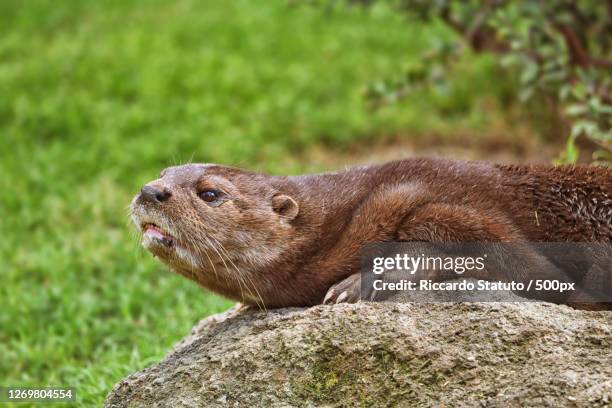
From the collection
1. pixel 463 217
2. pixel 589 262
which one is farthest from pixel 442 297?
pixel 589 262

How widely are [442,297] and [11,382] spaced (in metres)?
3.35

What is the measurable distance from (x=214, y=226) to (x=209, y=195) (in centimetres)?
18

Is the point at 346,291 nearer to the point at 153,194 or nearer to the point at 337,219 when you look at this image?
the point at 337,219

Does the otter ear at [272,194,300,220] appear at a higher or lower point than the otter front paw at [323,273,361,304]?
higher

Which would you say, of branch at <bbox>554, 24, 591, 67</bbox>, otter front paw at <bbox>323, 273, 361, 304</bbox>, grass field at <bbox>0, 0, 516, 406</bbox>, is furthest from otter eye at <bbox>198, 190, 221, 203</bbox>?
branch at <bbox>554, 24, 591, 67</bbox>

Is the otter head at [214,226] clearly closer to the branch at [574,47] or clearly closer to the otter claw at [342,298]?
the otter claw at [342,298]

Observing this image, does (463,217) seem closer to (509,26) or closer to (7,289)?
(509,26)

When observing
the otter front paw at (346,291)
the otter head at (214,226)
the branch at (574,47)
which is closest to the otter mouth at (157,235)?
the otter head at (214,226)

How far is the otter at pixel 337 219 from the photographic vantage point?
4.06m

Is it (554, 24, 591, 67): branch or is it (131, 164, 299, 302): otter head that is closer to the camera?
(131, 164, 299, 302): otter head

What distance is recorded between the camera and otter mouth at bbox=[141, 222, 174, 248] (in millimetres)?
4184

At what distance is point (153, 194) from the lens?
4.20 meters

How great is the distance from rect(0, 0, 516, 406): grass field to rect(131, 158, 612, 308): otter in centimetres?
140

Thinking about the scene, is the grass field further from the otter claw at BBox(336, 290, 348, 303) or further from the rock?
the otter claw at BBox(336, 290, 348, 303)
